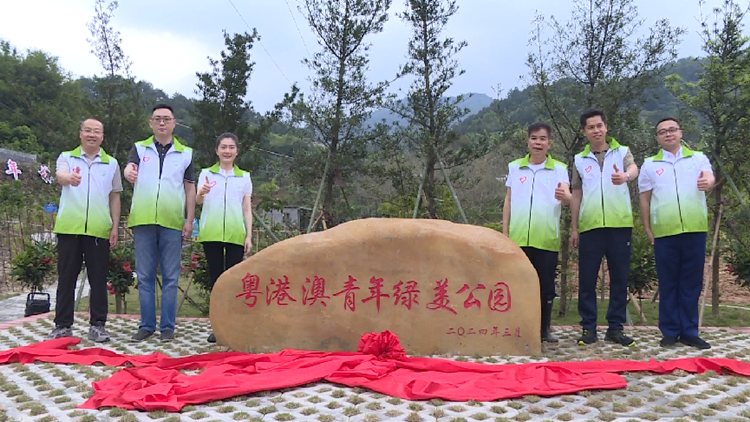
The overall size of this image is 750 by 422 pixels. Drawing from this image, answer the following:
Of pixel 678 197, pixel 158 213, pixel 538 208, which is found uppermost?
pixel 678 197

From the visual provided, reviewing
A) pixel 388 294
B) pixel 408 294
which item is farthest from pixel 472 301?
pixel 388 294

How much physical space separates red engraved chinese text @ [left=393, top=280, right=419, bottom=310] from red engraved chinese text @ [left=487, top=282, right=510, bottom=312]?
19.4 inches

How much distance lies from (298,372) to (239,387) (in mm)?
385

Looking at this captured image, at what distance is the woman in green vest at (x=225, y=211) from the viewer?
157 inches

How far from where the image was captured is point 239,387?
8.46 ft

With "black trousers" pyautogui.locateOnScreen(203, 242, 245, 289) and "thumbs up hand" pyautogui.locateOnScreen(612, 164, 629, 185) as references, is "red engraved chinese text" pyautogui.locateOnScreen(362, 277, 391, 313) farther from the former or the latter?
"thumbs up hand" pyautogui.locateOnScreen(612, 164, 629, 185)

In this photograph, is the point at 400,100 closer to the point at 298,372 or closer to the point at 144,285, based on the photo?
the point at 144,285

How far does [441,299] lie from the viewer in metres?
3.58

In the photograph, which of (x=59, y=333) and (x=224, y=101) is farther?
(x=224, y=101)

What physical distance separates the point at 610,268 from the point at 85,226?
3.81m

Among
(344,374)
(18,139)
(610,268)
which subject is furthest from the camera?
(18,139)

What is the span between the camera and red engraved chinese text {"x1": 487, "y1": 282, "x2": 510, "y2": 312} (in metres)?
3.54

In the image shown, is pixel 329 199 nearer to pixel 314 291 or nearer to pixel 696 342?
pixel 314 291

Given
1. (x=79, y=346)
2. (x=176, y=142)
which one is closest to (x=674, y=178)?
(x=176, y=142)
